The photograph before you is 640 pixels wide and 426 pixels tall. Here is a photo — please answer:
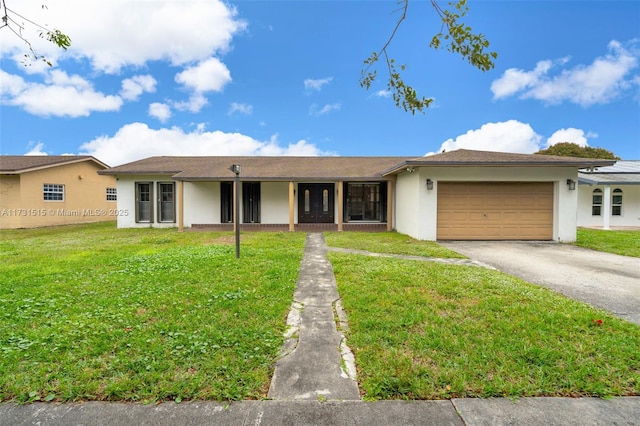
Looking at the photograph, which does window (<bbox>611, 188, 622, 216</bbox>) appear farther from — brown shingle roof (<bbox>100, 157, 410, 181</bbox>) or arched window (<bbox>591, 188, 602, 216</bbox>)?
brown shingle roof (<bbox>100, 157, 410, 181</bbox>)

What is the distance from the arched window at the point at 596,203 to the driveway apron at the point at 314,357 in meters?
16.4

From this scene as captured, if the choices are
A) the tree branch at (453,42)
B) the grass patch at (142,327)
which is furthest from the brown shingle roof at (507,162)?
the tree branch at (453,42)

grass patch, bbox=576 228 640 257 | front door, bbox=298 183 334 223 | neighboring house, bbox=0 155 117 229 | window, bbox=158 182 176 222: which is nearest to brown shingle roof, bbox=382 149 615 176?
grass patch, bbox=576 228 640 257

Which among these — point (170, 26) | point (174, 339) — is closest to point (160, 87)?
point (170, 26)

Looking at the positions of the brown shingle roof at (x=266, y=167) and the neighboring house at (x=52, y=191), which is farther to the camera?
the neighboring house at (x=52, y=191)

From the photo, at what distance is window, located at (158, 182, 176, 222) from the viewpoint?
45.4 ft

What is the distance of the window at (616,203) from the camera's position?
14.5 m

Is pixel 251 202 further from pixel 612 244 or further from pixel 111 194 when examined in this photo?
pixel 612 244

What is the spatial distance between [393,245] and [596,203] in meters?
12.8

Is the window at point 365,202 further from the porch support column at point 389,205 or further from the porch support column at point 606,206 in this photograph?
the porch support column at point 606,206

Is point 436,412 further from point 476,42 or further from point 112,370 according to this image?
point 476,42

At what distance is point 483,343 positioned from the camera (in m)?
2.79

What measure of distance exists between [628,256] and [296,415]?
954 centimetres

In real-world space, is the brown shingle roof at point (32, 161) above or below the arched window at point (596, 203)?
above
